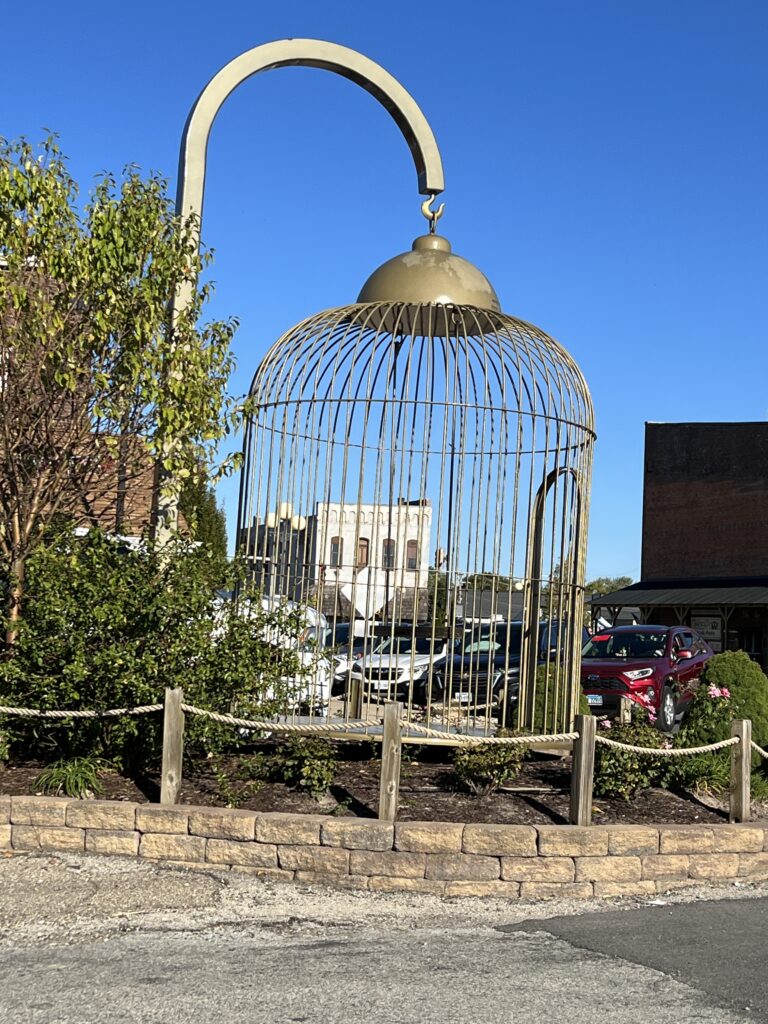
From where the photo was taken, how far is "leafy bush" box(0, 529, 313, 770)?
8602 millimetres

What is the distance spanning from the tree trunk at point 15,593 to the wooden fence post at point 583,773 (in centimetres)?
435

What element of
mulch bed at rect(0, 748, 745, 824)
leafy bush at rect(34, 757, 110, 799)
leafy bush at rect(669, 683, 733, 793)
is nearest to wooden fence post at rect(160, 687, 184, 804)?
mulch bed at rect(0, 748, 745, 824)

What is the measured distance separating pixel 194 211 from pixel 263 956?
237 inches

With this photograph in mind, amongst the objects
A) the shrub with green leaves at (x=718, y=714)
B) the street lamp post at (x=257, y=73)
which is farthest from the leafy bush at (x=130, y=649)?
the shrub with green leaves at (x=718, y=714)

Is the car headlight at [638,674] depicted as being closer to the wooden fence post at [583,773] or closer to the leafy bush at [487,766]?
the leafy bush at [487,766]

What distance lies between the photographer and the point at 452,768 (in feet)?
31.4

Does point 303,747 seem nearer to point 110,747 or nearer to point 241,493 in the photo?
point 110,747

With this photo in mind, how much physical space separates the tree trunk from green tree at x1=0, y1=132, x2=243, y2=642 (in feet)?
0.04

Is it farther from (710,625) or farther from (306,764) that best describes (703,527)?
Result: (306,764)

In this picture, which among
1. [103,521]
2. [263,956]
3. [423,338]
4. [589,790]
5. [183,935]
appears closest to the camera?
[263,956]

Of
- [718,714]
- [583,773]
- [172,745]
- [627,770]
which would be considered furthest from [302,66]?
[718,714]

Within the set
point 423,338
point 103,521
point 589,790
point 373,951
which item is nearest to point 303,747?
point 589,790

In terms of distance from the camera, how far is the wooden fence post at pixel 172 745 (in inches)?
326

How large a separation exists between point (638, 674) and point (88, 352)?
415 inches
